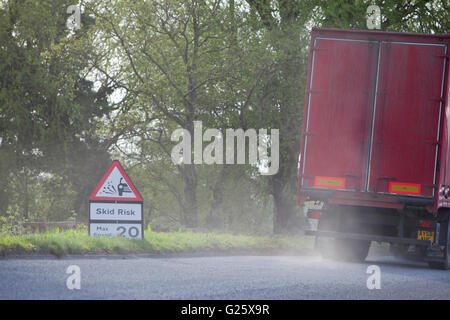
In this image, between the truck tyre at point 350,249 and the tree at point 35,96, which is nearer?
→ the truck tyre at point 350,249

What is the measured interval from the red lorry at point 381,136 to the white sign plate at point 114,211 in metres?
3.16

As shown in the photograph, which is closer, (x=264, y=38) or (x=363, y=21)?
(x=264, y=38)

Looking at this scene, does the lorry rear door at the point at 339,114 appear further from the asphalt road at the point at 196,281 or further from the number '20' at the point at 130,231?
the number '20' at the point at 130,231

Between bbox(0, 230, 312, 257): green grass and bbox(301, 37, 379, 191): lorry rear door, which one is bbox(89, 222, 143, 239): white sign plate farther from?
bbox(301, 37, 379, 191): lorry rear door

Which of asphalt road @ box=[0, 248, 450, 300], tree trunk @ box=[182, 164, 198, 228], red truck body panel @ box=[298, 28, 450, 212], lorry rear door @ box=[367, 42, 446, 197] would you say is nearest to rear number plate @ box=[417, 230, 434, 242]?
red truck body panel @ box=[298, 28, 450, 212]

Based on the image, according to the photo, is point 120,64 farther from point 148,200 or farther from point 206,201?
point 148,200

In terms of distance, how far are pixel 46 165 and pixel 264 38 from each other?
11943mm

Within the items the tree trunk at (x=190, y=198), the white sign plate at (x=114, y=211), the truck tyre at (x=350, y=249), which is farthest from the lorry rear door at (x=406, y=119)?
the tree trunk at (x=190, y=198)

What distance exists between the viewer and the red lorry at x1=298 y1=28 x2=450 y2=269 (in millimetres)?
13602

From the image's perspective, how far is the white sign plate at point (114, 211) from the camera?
13.2m

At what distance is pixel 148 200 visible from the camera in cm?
4559

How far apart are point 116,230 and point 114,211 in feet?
1.18

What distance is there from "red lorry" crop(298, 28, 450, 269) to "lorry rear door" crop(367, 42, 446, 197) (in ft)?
0.06
